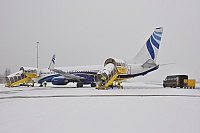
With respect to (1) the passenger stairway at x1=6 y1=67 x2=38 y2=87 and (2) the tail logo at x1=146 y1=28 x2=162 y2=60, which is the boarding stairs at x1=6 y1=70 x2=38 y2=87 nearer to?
(1) the passenger stairway at x1=6 y1=67 x2=38 y2=87

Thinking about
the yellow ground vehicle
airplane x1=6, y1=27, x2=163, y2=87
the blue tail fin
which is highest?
the blue tail fin

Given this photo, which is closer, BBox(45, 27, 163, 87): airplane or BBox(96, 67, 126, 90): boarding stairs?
BBox(96, 67, 126, 90): boarding stairs

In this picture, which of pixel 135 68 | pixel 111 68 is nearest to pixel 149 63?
pixel 135 68

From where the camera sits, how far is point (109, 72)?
33625mm

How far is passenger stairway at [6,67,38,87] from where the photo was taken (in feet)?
147

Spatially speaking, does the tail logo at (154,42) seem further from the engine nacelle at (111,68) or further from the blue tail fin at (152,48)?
the engine nacelle at (111,68)

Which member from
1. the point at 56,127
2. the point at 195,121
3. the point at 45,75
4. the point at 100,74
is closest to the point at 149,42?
the point at 100,74

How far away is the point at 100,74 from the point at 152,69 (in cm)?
1035

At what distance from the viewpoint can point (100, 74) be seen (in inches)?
1302

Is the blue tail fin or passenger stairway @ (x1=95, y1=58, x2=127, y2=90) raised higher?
the blue tail fin

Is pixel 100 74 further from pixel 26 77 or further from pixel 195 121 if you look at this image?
pixel 195 121

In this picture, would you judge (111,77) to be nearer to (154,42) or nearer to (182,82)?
(154,42)

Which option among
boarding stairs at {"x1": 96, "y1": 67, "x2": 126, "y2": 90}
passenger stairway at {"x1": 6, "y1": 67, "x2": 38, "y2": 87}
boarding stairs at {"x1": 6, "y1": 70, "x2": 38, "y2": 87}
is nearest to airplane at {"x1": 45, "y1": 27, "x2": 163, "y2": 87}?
boarding stairs at {"x1": 96, "y1": 67, "x2": 126, "y2": 90}

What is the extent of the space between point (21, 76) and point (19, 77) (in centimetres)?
53
